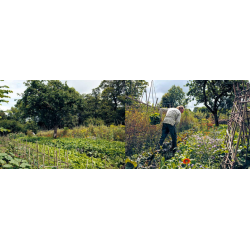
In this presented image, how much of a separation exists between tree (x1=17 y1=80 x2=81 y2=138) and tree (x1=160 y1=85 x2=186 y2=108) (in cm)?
269

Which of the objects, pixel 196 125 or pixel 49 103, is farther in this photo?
pixel 49 103

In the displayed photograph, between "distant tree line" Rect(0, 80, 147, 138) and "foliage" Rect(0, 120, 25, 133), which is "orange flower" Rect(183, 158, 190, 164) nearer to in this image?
"distant tree line" Rect(0, 80, 147, 138)

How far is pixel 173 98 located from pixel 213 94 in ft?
3.89

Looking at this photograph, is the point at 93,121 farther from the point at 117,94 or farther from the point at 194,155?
the point at 194,155

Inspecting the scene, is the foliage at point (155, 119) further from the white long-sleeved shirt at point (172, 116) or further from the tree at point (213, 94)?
the tree at point (213, 94)

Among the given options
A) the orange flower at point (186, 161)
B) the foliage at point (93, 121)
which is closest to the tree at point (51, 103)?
the foliage at point (93, 121)

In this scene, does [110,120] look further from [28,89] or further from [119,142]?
[28,89]

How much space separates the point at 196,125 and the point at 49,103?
4.68 meters

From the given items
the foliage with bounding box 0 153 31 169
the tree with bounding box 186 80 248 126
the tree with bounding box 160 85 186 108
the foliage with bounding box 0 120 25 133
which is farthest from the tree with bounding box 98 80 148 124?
the foliage with bounding box 0 120 25 133

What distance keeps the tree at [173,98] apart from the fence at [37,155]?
10.3 feet

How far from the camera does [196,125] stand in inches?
217
